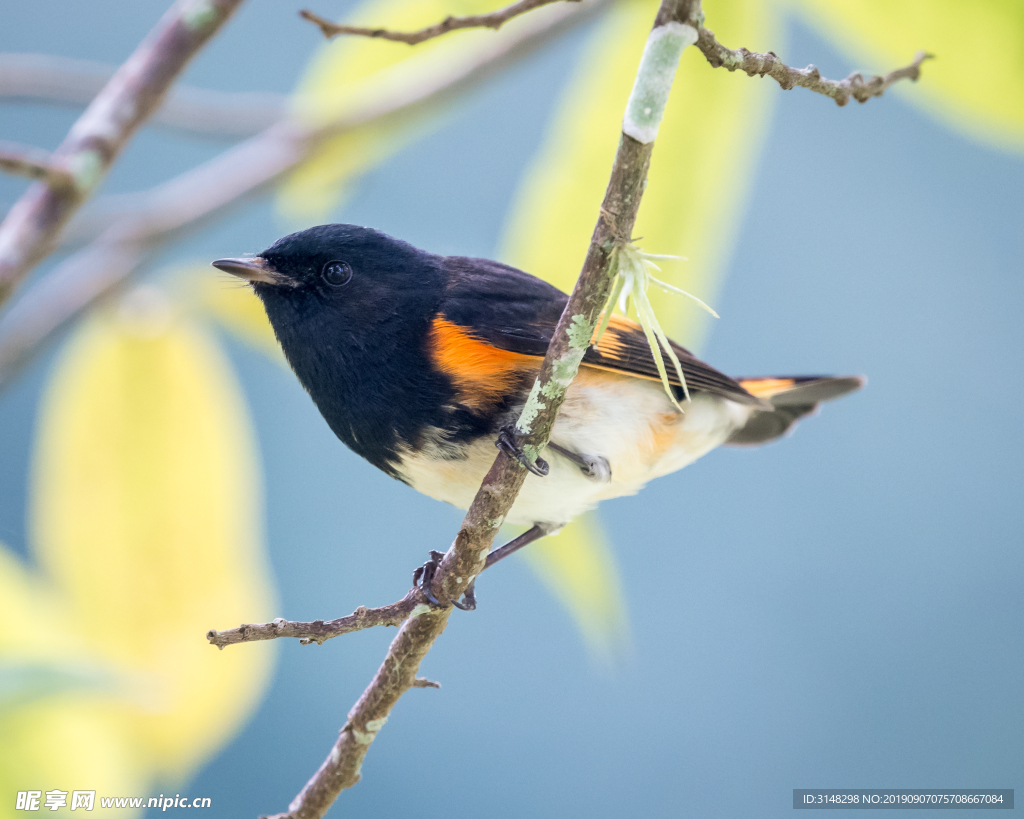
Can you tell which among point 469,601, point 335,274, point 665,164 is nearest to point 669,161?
point 665,164

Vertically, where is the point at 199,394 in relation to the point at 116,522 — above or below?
above

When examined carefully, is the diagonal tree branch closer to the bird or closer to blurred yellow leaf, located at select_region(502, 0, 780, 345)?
the bird

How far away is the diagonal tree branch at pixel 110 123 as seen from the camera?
648 mm

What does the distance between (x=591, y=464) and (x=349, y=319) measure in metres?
0.26

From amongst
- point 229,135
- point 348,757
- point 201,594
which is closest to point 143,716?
point 201,594

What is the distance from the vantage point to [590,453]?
2.66ft

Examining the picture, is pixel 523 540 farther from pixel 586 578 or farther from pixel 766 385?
pixel 766 385

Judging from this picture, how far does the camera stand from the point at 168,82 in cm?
70

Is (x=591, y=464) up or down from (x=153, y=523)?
up

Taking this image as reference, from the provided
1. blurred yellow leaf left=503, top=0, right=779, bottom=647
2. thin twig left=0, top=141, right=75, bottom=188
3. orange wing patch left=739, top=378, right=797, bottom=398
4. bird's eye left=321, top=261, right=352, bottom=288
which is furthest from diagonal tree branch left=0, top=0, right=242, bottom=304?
orange wing patch left=739, top=378, right=797, bottom=398

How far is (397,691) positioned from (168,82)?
0.52 m

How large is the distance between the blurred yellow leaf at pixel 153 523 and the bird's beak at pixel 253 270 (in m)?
0.30

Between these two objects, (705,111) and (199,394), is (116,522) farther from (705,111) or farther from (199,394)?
(705,111)

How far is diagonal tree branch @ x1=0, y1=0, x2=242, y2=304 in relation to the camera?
2.13ft
